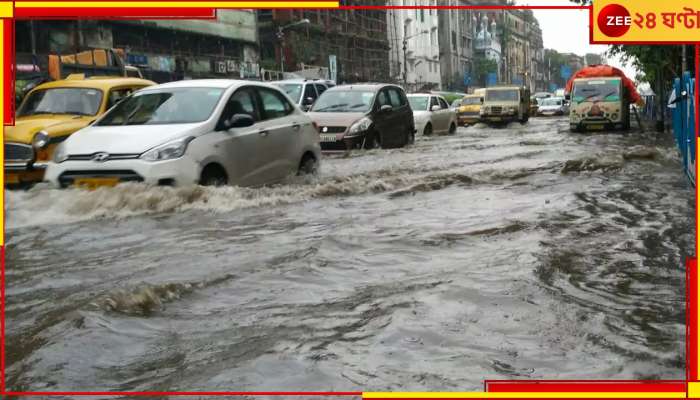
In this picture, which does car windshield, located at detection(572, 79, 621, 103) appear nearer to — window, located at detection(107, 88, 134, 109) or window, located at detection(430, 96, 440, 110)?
window, located at detection(430, 96, 440, 110)

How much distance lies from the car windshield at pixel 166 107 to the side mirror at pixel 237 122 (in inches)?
8.2

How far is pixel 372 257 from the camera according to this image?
6039 mm

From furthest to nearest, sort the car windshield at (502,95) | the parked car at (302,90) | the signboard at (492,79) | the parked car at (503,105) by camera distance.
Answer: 1. the signboard at (492,79)
2. the car windshield at (502,95)
3. the parked car at (503,105)
4. the parked car at (302,90)

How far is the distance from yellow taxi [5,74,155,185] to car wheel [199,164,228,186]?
2.55m

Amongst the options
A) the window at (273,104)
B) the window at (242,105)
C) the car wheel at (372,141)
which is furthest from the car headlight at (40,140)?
the car wheel at (372,141)

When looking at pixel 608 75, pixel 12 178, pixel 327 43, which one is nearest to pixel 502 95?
pixel 608 75

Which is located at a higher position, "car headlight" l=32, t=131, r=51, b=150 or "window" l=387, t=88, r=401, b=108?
"window" l=387, t=88, r=401, b=108

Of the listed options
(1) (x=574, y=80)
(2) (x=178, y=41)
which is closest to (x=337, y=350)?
(1) (x=574, y=80)

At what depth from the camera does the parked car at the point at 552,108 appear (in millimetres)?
49250

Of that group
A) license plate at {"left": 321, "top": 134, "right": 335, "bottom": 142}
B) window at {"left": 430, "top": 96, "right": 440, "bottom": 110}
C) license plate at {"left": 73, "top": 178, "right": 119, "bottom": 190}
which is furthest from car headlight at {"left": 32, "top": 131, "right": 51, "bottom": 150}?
window at {"left": 430, "top": 96, "right": 440, "bottom": 110}

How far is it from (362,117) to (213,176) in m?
7.65

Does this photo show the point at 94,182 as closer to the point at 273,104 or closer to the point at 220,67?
the point at 273,104

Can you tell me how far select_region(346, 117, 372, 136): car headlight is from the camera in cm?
1555

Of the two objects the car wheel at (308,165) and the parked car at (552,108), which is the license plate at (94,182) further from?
the parked car at (552,108)
